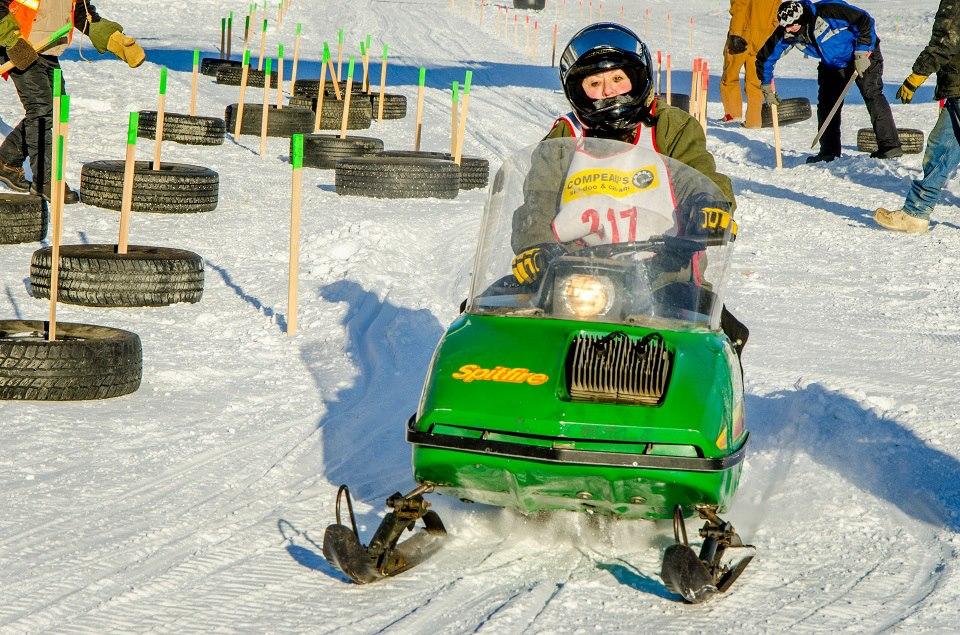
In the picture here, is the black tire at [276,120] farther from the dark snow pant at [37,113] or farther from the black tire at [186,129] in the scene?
the dark snow pant at [37,113]

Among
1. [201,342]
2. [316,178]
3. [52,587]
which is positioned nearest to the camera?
[52,587]

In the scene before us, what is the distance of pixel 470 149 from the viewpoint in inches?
642

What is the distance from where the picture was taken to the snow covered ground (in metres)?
3.92

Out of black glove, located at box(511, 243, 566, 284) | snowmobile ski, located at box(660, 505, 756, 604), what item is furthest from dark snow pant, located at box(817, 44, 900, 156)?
snowmobile ski, located at box(660, 505, 756, 604)

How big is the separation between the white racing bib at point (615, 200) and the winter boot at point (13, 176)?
7210 mm

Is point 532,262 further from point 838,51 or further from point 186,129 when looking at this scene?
point 186,129

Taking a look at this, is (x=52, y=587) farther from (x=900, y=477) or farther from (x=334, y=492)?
(x=900, y=477)

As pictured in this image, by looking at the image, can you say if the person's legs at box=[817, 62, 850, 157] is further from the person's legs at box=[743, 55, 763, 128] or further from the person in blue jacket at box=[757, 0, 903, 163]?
the person's legs at box=[743, 55, 763, 128]

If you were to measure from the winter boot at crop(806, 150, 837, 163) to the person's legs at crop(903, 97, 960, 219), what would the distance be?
3.72 meters

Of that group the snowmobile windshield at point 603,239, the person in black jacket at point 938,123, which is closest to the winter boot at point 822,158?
the person in black jacket at point 938,123

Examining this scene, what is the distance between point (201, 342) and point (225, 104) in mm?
11790

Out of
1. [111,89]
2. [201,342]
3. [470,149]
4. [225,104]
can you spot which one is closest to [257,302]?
[201,342]

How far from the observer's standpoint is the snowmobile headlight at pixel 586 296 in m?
4.43

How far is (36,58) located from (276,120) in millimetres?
6362
